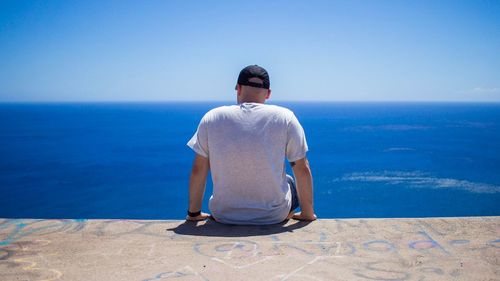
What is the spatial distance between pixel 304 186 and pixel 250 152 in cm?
63

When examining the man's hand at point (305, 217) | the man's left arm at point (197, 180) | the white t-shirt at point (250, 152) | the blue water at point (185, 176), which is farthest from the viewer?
the blue water at point (185, 176)

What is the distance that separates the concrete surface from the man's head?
118cm

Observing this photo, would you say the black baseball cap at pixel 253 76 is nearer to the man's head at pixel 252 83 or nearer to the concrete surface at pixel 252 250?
the man's head at pixel 252 83

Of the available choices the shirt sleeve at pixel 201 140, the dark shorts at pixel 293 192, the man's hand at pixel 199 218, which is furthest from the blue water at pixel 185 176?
the shirt sleeve at pixel 201 140

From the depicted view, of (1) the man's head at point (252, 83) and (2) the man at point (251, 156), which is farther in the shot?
(1) the man's head at point (252, 83)

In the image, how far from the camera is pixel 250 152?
122 inches

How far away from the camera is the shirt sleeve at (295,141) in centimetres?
314

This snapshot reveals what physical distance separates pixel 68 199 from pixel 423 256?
47.1 meters

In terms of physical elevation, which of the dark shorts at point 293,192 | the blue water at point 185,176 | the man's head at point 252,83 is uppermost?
the man's head at point 252,83

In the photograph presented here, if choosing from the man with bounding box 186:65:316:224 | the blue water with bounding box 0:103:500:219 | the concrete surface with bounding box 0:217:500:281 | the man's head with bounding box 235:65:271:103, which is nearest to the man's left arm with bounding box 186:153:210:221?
the man with bounding box 186:65:316:224

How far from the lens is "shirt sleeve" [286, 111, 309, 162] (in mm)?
3137

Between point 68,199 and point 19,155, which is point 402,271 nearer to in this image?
point 68,199

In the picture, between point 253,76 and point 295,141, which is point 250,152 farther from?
point 253,76

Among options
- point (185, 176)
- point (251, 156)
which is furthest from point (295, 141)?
point (185, 176)
